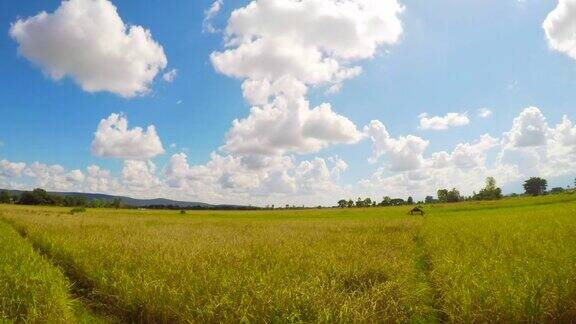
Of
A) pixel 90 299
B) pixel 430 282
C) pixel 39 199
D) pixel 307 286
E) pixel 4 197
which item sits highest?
pixel 4 197

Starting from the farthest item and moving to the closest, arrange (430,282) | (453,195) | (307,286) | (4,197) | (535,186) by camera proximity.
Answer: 1. (535,186)
2. (453,195)
3. (4,197)
4. (430,282)
5. (307,286)

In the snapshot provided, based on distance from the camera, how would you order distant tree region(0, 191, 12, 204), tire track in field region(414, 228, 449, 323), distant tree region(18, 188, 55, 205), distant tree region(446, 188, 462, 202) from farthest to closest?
distant tree region(446, 188, 462, 202), distant tree region(0, 191, 12, 204), distant tree region(18, 188, 55, 205), tire track in field region(414, 228, 449, 323)

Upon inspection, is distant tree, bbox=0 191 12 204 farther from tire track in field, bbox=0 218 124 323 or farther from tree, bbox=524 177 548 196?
tree, bbox=524 177 548 196

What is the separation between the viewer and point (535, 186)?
18500 centimetres

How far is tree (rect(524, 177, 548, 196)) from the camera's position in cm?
18338

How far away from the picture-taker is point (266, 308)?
673cm

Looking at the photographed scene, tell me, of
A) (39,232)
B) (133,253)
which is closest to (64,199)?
(39,232)

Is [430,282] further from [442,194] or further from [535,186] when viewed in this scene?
[535,186]

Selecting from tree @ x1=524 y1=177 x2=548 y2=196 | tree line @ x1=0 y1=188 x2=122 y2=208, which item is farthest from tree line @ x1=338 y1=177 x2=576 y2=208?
tree line @ x1=0 y1=188 x2=122 y2=208

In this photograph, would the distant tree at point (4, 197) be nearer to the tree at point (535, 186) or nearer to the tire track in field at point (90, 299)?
the tire track in field at point (90, 299)

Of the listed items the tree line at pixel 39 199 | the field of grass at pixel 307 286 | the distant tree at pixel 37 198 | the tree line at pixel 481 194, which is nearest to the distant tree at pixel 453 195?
the tree line at pixel 481 194

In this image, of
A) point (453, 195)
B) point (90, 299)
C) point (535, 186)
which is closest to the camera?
point (90, 299)

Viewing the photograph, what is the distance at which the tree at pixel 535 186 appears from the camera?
183 m

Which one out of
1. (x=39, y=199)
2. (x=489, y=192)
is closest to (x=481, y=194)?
(x=489, y=192)
